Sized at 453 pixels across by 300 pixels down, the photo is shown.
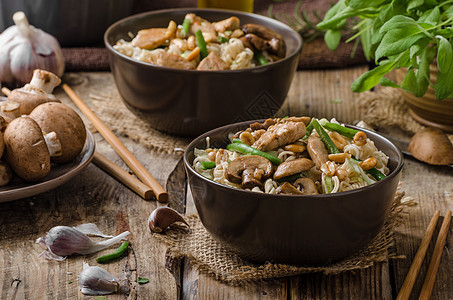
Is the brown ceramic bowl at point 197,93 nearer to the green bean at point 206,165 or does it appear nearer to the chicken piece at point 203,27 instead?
the chicken piece at point 203,27

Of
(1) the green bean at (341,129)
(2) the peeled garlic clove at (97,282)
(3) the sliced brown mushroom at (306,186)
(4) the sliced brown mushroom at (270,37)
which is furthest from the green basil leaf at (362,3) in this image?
(2) the peeled garlic clove at (97,282)

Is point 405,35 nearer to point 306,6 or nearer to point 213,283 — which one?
point 213,283

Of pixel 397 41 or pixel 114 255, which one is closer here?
pixel 114 255

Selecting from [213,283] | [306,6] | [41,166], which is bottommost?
[306,6]

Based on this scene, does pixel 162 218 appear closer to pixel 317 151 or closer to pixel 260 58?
pixel 317 151

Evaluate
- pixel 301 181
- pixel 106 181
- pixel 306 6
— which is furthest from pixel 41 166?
pixel 306 6

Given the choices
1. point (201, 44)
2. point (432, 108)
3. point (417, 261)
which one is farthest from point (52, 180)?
point (432, 108)

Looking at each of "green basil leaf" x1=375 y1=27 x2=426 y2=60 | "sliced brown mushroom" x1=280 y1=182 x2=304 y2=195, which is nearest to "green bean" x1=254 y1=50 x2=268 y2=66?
"green basil leaf" x1=375 y1=27 x2=426 y2=60
